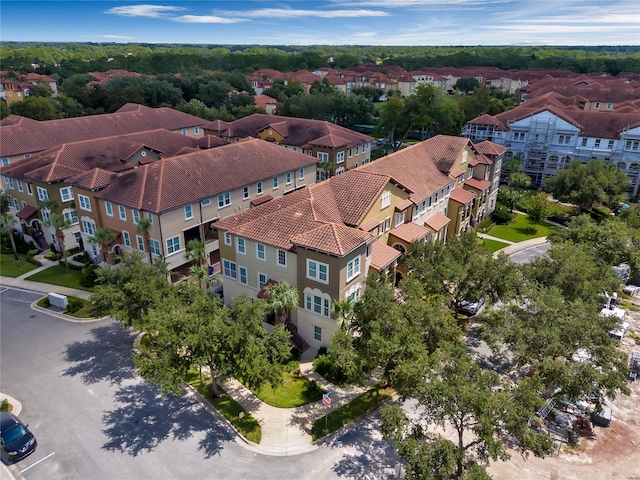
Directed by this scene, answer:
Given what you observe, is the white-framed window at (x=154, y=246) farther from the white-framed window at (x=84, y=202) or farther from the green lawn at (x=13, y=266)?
the green lawn at (x=13, y=266)

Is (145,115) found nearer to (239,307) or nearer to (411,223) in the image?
(411,223)

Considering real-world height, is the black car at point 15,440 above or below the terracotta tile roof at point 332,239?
below

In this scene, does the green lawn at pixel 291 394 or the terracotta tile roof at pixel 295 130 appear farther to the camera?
the terracotta tile roof at pixel 295 130

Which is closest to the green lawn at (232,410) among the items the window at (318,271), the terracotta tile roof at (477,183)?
the window at (318,271)

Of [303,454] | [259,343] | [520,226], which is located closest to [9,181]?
[259,343]

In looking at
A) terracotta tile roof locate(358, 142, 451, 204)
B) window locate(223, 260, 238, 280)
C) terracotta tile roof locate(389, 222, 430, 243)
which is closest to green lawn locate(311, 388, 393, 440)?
window locate(223, 260, 238, 280)
